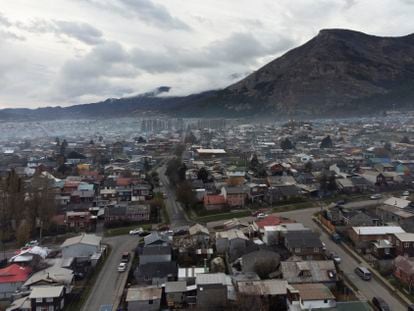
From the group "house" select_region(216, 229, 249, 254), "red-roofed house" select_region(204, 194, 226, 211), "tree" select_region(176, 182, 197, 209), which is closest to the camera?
"house" select_region(216, 229, 249, 254)

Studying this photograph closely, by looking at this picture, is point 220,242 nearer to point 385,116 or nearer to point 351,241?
point 351,241

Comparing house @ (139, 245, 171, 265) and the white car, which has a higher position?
house @ (139, 245, 171, 265)

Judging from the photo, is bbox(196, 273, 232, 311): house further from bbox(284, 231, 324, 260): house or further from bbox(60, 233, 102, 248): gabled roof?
bbox(60, 233, 102, 248): gabled roof

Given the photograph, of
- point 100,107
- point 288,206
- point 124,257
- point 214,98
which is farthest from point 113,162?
point 100,107

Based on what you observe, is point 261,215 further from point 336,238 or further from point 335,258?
point 335,258

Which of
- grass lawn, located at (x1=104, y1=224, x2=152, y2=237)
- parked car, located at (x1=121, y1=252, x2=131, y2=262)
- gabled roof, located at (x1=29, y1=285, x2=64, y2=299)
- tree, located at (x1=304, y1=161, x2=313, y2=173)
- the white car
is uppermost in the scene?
tree, located at (x1=304, y1=161, x2=313, y2=173)

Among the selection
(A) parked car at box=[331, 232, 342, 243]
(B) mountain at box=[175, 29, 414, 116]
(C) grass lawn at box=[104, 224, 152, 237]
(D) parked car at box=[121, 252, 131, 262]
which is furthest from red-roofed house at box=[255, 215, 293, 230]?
(B) mountain at box=[175, 29, 414, 116]

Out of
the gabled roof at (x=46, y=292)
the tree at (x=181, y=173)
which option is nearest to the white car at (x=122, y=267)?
the gabled roof at (x=46, y=292)

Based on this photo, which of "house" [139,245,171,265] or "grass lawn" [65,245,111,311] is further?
"house" [139,245,171,265]
